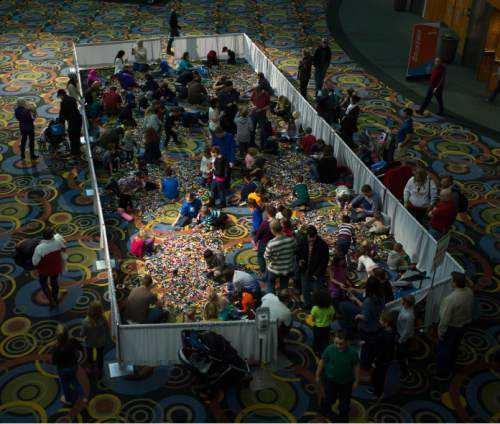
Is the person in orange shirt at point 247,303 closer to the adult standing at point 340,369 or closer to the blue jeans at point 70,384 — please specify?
the adult standing at point 340,369

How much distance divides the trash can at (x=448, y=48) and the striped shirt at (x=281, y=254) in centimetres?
1196

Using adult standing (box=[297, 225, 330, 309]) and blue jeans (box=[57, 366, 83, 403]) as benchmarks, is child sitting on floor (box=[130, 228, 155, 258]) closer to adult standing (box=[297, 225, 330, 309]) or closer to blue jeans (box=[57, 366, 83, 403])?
adult standing (box=[297, 225, 330, 309])

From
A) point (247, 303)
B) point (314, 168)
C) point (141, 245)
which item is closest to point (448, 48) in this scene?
point (314, 168)

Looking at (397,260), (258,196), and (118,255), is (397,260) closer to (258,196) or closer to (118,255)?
(258,196)

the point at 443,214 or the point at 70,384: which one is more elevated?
the point at 443,214

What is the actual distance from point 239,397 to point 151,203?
4.90m

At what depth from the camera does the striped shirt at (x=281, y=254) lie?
27.9 ft

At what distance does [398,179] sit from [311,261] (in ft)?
9.65

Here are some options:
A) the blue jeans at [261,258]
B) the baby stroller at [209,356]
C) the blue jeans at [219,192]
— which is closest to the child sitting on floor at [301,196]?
the blue jeans at [219,192]

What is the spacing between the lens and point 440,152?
43.1 ft

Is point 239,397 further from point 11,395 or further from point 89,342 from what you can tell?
point 11,395

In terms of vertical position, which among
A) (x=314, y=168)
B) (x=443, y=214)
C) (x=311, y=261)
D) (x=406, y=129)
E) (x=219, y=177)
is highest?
(x=406, y=129)

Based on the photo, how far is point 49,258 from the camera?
8.23 meters

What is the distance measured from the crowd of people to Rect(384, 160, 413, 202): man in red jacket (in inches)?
0.7
